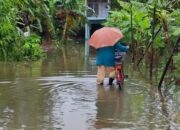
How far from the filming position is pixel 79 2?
3438 cm

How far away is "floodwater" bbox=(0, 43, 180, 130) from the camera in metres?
8.60

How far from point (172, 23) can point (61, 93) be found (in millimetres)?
8544

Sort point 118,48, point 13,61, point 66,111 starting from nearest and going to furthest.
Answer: point 66,111
point 118,48
point 13,61

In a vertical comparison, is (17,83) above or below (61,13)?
below

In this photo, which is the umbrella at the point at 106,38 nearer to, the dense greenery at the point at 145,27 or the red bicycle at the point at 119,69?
the red bicycle at the point at 119,69

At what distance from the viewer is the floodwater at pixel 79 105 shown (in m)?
8.60

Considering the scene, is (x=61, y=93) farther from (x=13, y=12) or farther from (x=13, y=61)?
(x=13, y=61)

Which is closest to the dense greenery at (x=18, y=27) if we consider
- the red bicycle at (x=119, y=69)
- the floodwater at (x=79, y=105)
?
the floodwater at (x=79, y=105)

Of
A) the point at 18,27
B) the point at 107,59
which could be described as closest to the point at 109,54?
the point at 107,59

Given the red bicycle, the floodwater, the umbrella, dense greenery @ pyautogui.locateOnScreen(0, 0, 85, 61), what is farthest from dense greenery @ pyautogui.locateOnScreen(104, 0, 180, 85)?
the red bicycle

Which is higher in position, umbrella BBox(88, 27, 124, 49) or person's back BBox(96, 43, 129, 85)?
umbrella BBox(88, 27, 124, 49)

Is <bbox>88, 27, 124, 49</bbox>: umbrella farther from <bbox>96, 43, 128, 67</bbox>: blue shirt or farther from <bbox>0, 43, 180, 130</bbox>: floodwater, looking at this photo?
<bbox>0, 43, 180, 130</bbox>: floodwater

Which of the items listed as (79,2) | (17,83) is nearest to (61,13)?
(79,2)

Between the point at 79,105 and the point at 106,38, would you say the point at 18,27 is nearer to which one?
the point at 106,38
